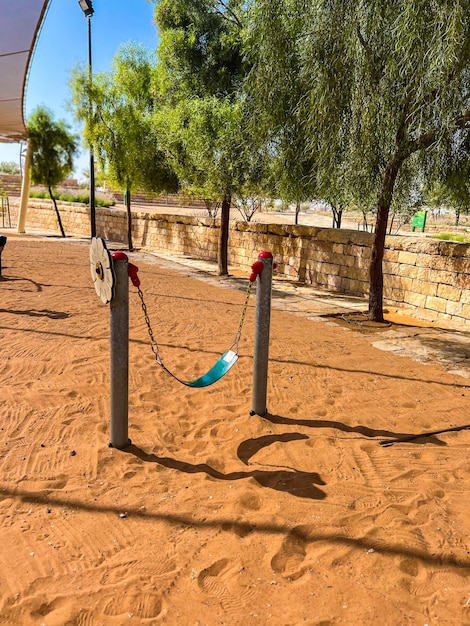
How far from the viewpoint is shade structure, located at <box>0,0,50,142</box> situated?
34.2ft

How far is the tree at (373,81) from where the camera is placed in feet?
17.1

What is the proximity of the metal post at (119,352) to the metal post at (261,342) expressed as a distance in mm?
1103

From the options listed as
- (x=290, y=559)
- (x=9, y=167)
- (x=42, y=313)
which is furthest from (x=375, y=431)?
(x=9, y=167)

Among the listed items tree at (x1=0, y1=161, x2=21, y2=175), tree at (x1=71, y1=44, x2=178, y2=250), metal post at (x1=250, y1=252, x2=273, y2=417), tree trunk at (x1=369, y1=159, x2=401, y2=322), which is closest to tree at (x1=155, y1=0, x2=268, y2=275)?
tree at (x1=71, y1=44, x2=178, y2=250)

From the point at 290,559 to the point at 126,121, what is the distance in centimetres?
1502

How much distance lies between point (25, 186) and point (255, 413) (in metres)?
20.8

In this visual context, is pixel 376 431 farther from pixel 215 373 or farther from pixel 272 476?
pixel 215 373

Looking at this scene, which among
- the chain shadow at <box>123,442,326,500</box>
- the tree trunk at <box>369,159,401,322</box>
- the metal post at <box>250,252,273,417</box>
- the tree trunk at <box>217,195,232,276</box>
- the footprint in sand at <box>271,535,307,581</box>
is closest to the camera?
the footprint in sand at <box>271,535,307,581</box>

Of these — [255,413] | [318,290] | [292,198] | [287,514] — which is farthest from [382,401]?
[318,290]

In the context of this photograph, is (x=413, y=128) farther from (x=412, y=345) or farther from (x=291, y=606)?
(x=291, y=606)

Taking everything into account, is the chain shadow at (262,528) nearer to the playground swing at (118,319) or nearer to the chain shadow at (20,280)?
the playground swing at (118,319)

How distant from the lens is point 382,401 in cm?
442

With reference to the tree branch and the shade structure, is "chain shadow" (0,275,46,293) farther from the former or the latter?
the tree branch

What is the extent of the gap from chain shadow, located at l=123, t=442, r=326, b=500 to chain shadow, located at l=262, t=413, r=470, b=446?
39 centimetres
